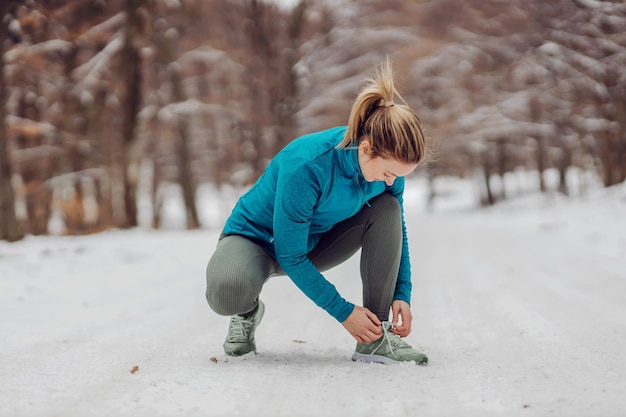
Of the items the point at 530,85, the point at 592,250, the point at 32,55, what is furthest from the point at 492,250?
the point at 530,85

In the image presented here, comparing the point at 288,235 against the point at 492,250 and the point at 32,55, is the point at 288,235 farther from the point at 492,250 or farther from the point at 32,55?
the point at 32,55

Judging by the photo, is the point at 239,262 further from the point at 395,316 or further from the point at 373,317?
the point at 395,316

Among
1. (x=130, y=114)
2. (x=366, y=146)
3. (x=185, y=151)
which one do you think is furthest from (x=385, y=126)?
(x=185, y=151)

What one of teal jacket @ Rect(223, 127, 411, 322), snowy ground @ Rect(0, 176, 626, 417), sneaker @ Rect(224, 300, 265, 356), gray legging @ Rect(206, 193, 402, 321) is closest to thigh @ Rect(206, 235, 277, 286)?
gray legging @ Rect(206, 193, 402, 321)

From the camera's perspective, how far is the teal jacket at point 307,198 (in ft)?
7.06

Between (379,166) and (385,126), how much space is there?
160 millimetres

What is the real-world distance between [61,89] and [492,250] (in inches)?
421

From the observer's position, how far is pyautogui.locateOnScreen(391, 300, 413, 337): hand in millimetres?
2410

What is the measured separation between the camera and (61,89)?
44.4 feet

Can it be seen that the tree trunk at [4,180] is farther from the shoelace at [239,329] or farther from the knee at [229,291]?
the knee at [229,291]

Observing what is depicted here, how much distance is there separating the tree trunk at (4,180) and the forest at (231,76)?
19 millimetres

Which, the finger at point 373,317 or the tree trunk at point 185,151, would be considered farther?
the tree trunk at point 185,151

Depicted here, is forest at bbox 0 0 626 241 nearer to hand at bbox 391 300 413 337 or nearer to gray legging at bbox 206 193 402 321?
gray legging at bbox 206 193 402 321

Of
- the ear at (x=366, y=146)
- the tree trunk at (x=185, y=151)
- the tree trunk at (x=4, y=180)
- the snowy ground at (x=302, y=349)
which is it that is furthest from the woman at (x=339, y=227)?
the tree trunk at (x=185, y=151)
